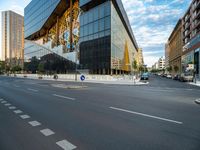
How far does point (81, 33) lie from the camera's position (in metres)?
48.3

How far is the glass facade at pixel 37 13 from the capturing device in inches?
2464

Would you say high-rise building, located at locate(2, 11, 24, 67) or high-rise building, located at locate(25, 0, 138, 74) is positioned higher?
high-rise building, located at locate(2, 11, 24, 67)

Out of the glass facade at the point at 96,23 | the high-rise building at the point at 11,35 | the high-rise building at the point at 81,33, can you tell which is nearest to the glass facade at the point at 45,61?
the high-rise building at the point at 81,33

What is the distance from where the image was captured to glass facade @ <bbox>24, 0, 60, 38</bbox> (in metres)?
62.6

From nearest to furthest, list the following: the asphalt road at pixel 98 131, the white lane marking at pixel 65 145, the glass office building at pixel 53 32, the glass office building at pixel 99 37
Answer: the white lane marking at pixel 65 145, the asphalt road at pixel 98 131, the glass office building at pixel 99 37, the glass office building at pixel 53 32

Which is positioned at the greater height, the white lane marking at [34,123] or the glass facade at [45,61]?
the glass facade at [45,61]

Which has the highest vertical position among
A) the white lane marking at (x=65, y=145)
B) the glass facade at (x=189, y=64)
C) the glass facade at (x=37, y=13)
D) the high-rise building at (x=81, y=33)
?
the glass facade at (x=37, y=13)

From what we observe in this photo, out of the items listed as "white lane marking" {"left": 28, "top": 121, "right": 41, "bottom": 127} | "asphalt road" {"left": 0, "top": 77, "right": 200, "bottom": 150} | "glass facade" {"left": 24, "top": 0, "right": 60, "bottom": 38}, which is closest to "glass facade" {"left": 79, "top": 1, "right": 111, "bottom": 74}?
"glass facade" {"left": 24, "top": 0, "right": 60, "bottom": 38}

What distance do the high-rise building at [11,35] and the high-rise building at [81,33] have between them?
188 feet

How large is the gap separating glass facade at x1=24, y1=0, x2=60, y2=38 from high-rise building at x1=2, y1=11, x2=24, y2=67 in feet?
169

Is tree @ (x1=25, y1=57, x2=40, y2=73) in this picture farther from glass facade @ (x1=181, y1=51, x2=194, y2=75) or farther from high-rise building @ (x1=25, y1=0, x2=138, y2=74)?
glass facade @ (x1=181, y1=51, x2=194, y2=75)

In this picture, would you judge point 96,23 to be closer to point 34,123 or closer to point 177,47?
point 34,123

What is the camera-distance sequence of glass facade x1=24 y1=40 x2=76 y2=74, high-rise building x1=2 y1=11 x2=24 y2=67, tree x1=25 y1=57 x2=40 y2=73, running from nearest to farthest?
glass facade x1=24 y1=40 x2=76 y2=74 < tree x1=25 y1=57 x2=40 y2=73 < high-rise building x1=2 y1=11 x2=24 y2=67

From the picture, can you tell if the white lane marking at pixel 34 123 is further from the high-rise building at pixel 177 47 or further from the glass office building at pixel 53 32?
the high-rise building at pixel 177 47
